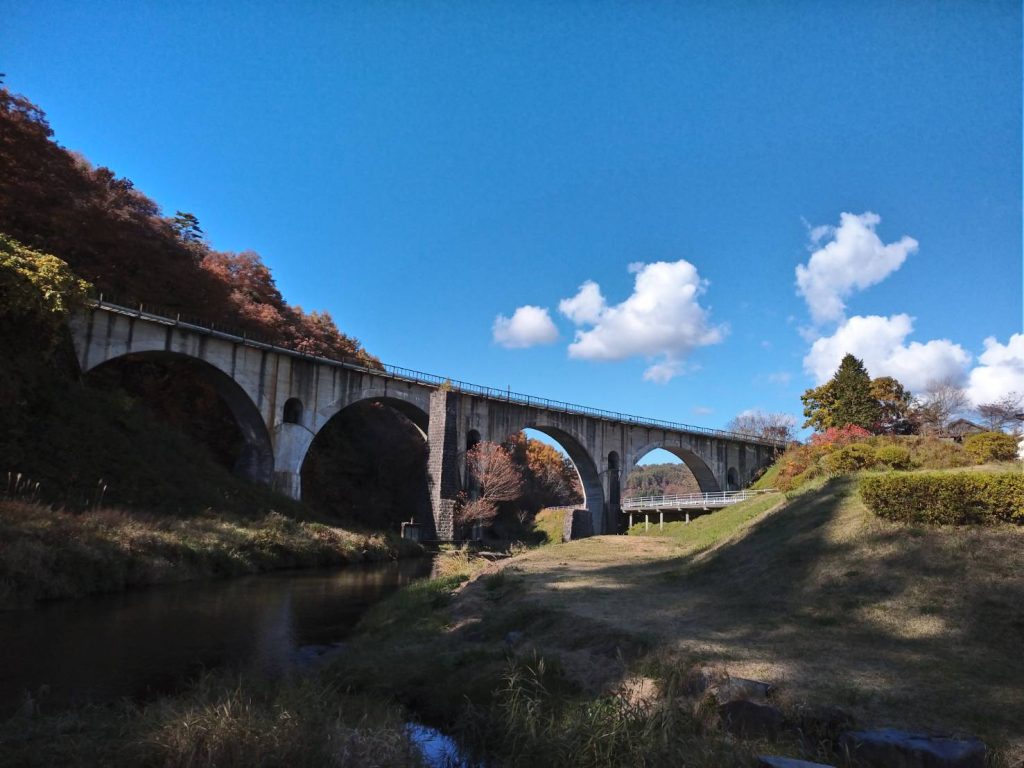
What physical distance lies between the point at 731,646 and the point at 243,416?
3084 centimetres

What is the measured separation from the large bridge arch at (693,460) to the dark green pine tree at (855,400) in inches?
538

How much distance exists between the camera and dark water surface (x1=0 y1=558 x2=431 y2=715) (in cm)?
733

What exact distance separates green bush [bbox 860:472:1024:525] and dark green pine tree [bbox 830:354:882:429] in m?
37.6

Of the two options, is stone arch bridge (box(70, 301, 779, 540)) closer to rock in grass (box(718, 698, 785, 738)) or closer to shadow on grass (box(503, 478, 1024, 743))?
shadow on grass (box(503, 478, 1024, 743))

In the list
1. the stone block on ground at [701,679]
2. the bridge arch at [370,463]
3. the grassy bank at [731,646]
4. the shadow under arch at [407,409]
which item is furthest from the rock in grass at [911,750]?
the shadow under arch at [407,409]

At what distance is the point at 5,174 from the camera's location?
25.0 metres

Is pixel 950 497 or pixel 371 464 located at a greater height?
pixel 371 464

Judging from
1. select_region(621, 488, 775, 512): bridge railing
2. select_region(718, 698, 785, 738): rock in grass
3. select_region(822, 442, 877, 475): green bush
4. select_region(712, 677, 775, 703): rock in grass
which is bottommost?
select_region(718, 698, 785, 738): rock in grass

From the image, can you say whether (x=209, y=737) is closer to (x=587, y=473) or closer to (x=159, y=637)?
(x=159, y=637)

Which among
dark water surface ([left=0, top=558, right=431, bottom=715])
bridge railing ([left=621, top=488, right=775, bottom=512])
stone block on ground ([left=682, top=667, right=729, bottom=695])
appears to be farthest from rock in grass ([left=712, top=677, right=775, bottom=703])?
bridge railing ([left=621, top=488, right=775, bottom=512])

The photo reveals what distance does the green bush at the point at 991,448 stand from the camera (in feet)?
66.8

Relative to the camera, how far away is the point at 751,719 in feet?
17.1

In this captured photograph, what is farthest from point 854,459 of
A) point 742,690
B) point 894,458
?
point 742,690

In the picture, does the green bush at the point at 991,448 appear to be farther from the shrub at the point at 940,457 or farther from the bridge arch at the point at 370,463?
the bridge arch at the point at 370,463
